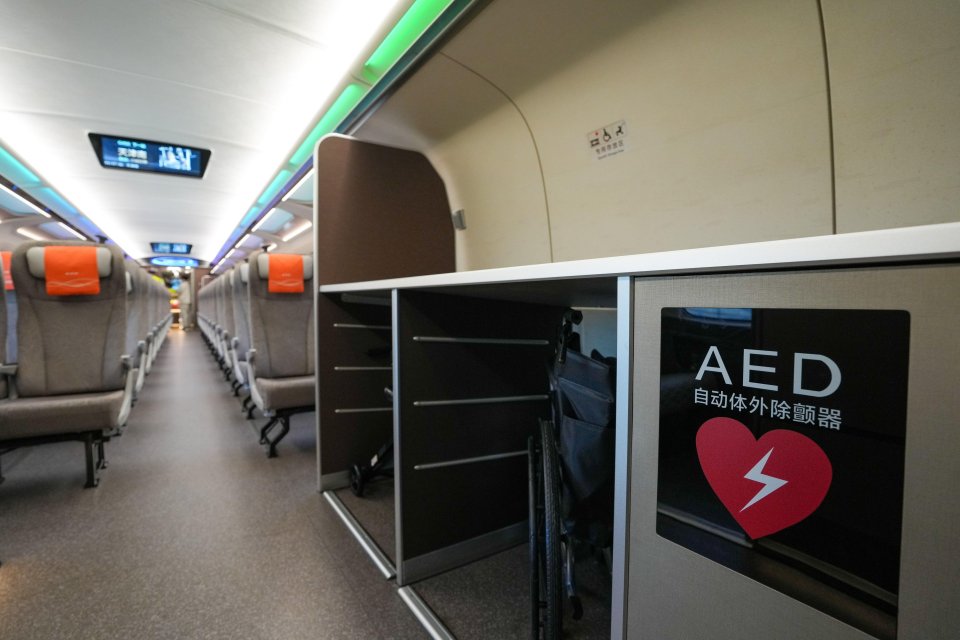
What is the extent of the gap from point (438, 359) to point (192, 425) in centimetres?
355

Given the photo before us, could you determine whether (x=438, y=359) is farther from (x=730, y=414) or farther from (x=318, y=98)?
(x=318, y=98)

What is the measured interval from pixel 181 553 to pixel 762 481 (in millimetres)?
2383

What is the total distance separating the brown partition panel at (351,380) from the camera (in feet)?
8.30

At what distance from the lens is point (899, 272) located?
0.50 metres

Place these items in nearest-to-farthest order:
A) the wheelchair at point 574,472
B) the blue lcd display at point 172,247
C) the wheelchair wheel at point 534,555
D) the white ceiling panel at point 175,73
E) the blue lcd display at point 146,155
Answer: the wheelchair at point 574,472 < the wheelchair wheel at point 534,555 < the white ceiling panel at point 175,73 < the blue lcd display at point 146,155 < the blue lcd display at point 172,247

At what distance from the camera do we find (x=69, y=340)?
2.65 metres

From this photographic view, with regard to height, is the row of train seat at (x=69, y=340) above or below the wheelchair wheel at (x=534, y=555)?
above

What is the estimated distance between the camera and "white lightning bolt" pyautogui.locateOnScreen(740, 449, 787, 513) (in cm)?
62

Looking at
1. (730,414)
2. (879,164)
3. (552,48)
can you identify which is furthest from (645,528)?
(552,48)

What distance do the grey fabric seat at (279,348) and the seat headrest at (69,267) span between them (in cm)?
88

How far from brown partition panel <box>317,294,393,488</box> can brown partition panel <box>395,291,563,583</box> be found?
1.01 metres

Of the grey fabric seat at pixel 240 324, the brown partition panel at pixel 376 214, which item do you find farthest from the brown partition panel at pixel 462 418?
the grey fabric seat at pixel 240 324

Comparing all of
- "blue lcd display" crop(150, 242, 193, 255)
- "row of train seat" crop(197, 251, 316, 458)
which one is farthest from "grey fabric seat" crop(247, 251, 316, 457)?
"blue lcd display" crop(150, 242, 193, 255)

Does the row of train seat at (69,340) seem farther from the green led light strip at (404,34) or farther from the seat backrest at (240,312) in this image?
the green led light strip at (404,34)
